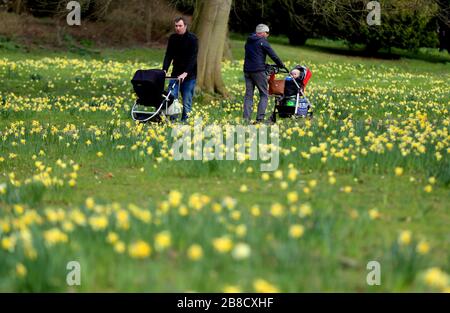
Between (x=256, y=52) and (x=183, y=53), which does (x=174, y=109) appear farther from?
(x=256, y=52)

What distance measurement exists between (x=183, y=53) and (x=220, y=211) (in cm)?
822

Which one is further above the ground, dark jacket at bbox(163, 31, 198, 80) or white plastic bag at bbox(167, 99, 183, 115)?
dark jacket at bbox(163, 31, 198, 80)

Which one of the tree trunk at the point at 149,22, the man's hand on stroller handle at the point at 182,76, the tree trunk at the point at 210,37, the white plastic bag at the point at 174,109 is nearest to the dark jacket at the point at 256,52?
the man's hand on stroller handle at the point at 182,76

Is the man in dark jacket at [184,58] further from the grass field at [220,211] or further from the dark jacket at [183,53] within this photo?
the grass field at [220,211]

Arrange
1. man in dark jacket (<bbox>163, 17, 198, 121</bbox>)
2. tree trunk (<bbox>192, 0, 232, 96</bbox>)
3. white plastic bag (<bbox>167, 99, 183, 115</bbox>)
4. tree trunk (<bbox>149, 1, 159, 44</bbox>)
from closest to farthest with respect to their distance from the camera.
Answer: white plastic bag (<bbox>167, 99, 183, 115</bbox>) < man in dark jacket (<bbox>163, 17, 198, 121</bbox>) < tree trunk (<bbox>192, 0, 232, 96</bbox>) < tree trunk (<bbox>149, 1, 159, 44</bbox>)

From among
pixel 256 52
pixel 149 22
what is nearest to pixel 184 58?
pixel 256 52

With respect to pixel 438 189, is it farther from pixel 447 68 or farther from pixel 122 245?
pixel 447 68

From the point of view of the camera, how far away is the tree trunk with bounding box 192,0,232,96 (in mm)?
17797

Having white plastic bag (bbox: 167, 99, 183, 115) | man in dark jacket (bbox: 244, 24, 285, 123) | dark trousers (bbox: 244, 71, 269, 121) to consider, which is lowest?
white plastic bag (bbox: 167, 99, 183, 115)

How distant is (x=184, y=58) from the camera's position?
531 inches

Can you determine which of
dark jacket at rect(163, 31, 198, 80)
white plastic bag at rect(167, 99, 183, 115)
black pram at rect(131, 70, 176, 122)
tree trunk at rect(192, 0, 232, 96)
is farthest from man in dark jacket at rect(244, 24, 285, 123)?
tree trunk at rect(192, 0, 232, 96)

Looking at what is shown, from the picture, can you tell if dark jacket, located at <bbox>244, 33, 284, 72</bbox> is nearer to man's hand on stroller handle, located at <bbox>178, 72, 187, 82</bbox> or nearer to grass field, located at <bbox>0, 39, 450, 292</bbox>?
man's hand on stroller handle, located at <bbox>178, 72, 187, 82</bbox>

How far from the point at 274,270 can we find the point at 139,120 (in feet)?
30.5

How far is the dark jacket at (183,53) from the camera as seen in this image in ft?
44.1
